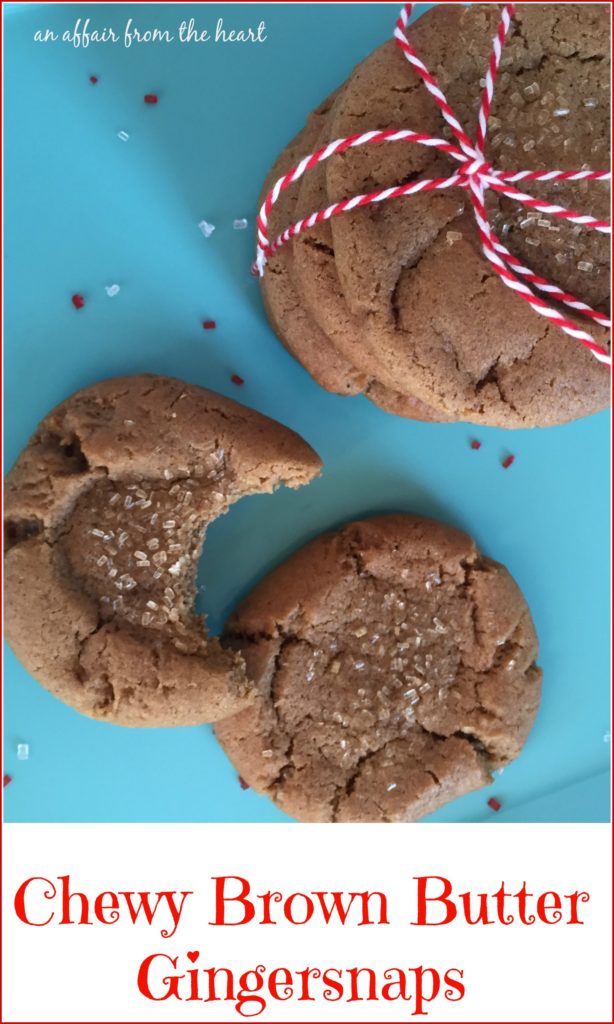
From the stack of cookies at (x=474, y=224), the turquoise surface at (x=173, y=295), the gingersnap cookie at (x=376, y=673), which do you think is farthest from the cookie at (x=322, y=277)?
the gingersnap cookie at (x=376, y=673)

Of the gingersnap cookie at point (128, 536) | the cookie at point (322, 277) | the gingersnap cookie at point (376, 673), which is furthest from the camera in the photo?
the gingersnap cookie at point (376, 673)

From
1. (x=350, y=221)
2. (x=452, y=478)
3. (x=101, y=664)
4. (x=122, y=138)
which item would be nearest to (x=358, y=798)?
(x=101, y=664)

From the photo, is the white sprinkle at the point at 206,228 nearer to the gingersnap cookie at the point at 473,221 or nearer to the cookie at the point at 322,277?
the cookie at the point at 322,277

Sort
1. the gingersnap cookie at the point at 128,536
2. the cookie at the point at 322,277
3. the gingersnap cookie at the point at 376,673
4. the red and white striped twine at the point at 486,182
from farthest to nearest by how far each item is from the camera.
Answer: the gingersnap cookie at the point at 376,673 → the gingersnap cookie at the point at 128,536 → the cookie at the point at 322,277 → the red and white striped twine at the point at 486,182

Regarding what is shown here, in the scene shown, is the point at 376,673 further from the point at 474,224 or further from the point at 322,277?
the point at 474,224

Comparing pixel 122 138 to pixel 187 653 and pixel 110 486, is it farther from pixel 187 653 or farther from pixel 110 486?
pixel 187 653

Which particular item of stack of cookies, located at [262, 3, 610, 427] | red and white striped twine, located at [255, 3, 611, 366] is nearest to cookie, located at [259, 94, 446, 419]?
stack of cookies, located at [262, 3, 610, 427]
